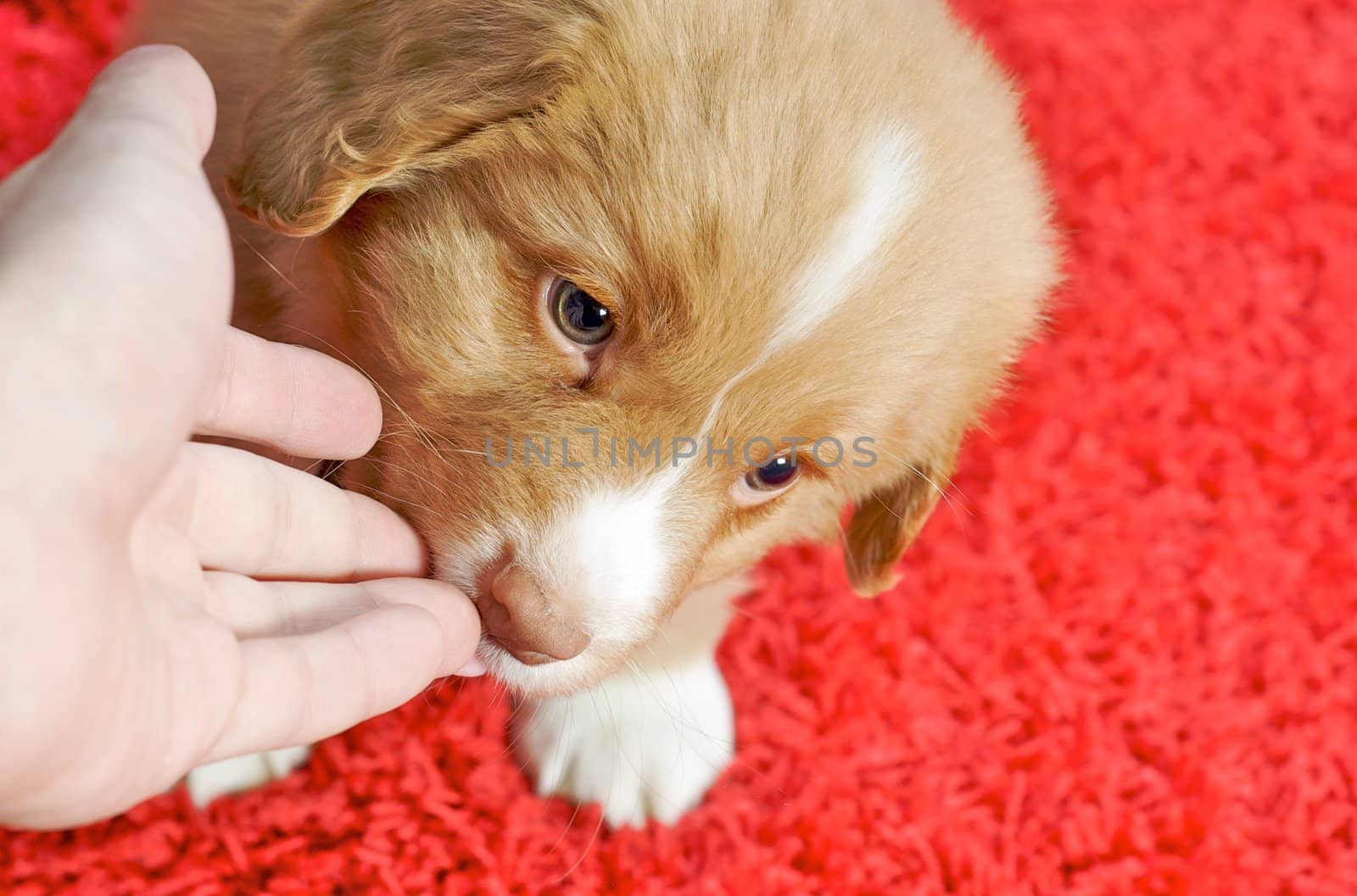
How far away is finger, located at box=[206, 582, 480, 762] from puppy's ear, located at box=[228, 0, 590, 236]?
521 mm

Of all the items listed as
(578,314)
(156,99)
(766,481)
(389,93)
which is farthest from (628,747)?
(156,99)

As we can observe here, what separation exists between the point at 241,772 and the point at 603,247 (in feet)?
3.61

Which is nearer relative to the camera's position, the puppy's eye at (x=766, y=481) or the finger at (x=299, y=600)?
the finger at (x=299, y=600)

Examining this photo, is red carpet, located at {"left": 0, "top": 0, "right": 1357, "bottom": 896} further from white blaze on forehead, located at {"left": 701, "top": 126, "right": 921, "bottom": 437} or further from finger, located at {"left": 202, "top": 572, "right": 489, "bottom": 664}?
white blaze on forehead, located at {"left": 701, "top": 126, "right": 921, "bottom": 437}

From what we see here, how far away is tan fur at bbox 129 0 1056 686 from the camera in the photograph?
1.46 metres

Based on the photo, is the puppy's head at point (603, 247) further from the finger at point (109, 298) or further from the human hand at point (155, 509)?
the finger at point (109, 298)

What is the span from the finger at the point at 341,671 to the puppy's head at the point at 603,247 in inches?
3.1

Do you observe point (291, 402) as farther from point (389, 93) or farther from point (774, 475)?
point (774, 475)

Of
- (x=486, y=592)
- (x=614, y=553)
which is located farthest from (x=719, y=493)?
(x=486, y=592)

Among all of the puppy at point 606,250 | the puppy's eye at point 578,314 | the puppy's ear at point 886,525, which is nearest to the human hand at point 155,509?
the puppy at point 606,250

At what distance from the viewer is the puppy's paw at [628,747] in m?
2.07

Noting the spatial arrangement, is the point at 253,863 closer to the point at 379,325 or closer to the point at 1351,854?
the point at 379,325

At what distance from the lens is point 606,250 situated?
1476mm

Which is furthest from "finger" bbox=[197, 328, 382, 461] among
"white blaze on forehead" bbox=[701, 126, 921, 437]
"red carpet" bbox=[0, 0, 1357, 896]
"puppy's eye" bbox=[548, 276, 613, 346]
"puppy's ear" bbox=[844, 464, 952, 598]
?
"puppy's ear" bbox=[844, 464, 952, 598]
